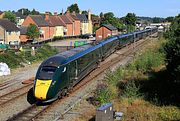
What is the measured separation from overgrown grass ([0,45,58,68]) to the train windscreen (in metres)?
16.1

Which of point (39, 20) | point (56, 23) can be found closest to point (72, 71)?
point (39, 20)

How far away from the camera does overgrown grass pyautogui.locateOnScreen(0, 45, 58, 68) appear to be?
35406 mm

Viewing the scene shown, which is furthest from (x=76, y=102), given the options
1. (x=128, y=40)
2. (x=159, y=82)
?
(x=128, y=40)

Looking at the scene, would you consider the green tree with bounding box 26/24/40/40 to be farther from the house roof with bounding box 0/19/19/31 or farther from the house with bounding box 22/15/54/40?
the house with bounding box 22/15/54/40

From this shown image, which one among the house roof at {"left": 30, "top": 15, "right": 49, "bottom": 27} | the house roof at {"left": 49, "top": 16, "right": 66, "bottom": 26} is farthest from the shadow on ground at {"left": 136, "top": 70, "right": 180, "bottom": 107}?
the house roof at {"left": 49, "top": 16, "right": 66, "bottom": 26}

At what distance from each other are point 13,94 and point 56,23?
7750cm

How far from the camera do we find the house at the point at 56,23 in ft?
315

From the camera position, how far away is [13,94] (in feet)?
72.8

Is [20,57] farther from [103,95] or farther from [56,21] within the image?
[56,21]

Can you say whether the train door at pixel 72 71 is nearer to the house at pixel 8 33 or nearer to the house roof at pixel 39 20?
the house at pixel 8 33

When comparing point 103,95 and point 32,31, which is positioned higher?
point 32,31

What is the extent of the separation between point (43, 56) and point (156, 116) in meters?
30.0

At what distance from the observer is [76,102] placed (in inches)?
762

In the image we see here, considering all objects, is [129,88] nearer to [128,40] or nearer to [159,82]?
[159,82]
